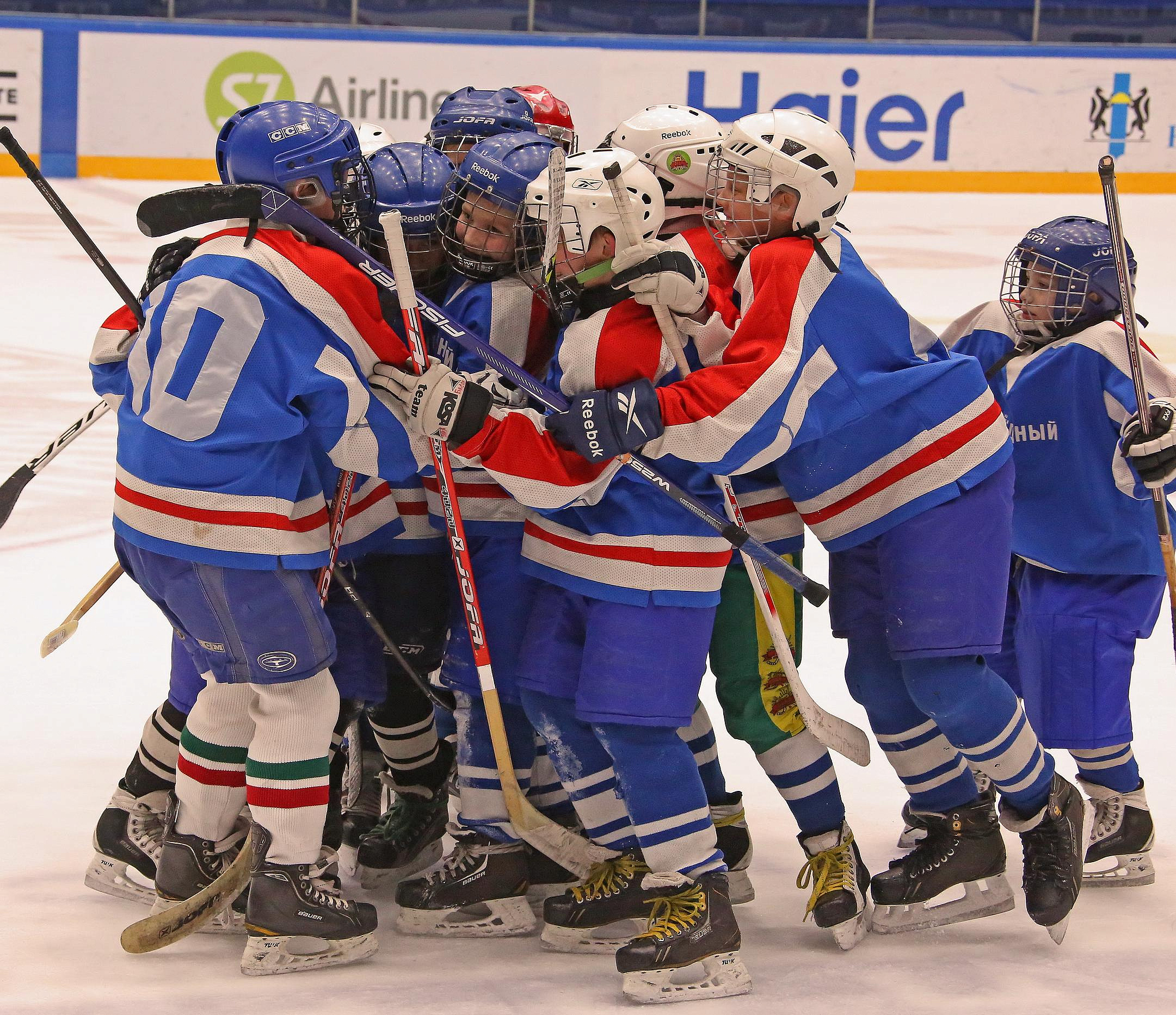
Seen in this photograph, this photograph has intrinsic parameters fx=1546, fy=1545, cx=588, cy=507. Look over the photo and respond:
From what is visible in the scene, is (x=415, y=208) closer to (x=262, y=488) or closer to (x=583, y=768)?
(x=262, y=488)

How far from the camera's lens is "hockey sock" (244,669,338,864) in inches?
92.7

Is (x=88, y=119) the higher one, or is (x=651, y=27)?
(x=651, y=27)

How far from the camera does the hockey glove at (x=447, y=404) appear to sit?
230 cm

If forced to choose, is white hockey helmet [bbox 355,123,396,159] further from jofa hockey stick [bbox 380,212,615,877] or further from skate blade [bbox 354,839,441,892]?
skate blade [bbox 354,839,441,892]

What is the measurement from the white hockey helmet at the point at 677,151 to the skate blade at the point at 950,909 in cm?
128

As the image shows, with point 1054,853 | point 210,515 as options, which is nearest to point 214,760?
point 210,515

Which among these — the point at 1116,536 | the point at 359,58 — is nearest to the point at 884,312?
the point at 1116,536

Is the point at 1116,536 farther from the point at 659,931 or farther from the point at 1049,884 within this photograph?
the point at 659,931

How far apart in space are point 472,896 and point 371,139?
1523 millimetres

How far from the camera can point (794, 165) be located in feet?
7.96

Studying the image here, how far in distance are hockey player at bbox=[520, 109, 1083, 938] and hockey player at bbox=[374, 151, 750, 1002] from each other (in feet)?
0.34

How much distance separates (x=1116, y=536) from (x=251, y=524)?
1.56 meters

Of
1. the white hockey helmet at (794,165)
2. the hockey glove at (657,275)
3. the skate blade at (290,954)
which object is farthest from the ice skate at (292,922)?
the white hockey helmet at (794,165)

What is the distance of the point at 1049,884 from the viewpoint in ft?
8.32
